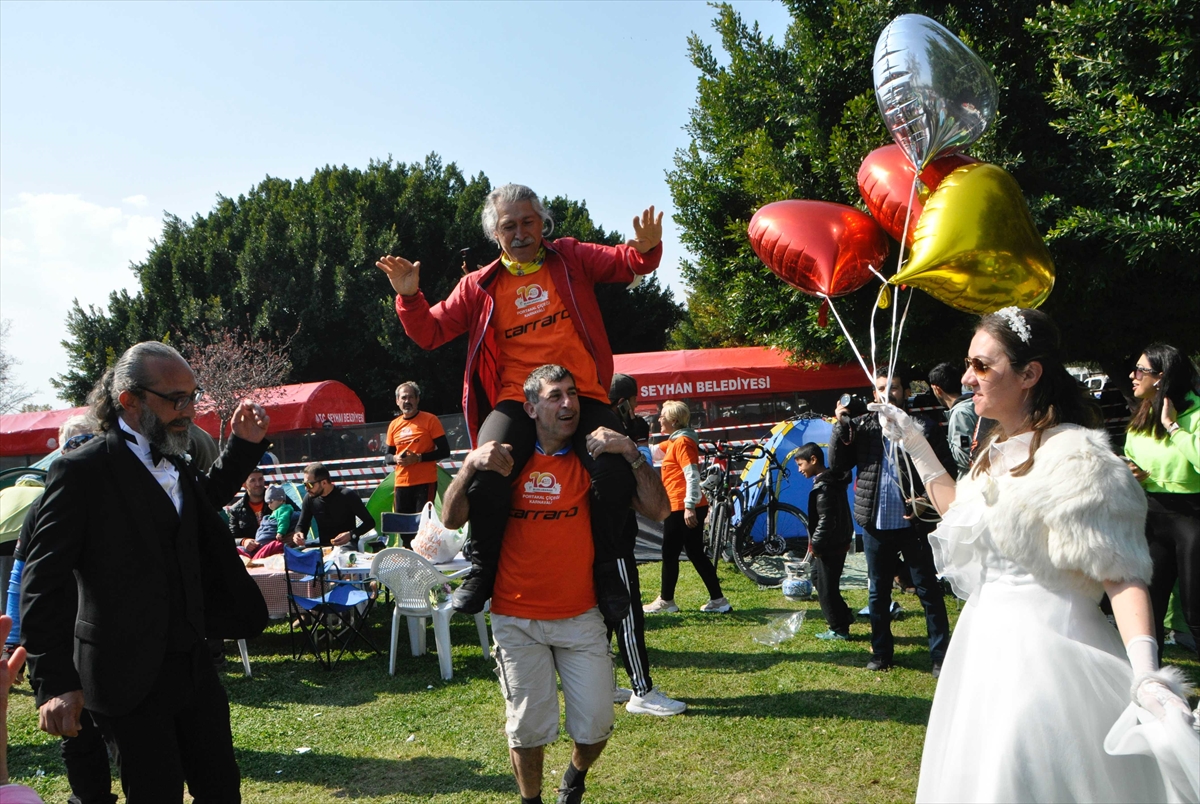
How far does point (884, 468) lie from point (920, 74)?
8.10ft

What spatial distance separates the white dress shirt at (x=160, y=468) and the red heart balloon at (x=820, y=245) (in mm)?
3737

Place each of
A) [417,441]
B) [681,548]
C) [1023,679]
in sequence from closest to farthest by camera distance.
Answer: [1023,679]
[681,548]
[417,441]

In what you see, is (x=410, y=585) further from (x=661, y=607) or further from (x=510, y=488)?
(x=510, y=488)

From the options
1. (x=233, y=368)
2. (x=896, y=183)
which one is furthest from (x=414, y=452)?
(x=233, y=368)

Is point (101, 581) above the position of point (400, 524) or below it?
above

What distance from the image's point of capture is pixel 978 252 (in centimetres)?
424

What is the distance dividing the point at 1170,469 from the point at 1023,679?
3.41 m

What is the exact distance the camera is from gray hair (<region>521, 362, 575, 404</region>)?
3443 mm

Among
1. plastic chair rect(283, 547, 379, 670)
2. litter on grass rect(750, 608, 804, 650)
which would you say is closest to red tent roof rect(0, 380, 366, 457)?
plastic chair rect(283, 547, 379, 670)

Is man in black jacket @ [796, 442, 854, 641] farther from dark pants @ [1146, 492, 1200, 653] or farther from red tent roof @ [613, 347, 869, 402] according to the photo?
red tent roof @ [613, 347, 869, 402]

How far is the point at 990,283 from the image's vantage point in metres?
4.29

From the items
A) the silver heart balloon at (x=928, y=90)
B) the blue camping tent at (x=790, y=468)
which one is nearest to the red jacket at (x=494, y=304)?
the silver heart balloon at (x=928, y=90)

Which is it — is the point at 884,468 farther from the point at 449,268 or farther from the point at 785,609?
the point at 449,268

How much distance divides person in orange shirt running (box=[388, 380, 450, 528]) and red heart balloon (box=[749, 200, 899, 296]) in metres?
4.36
